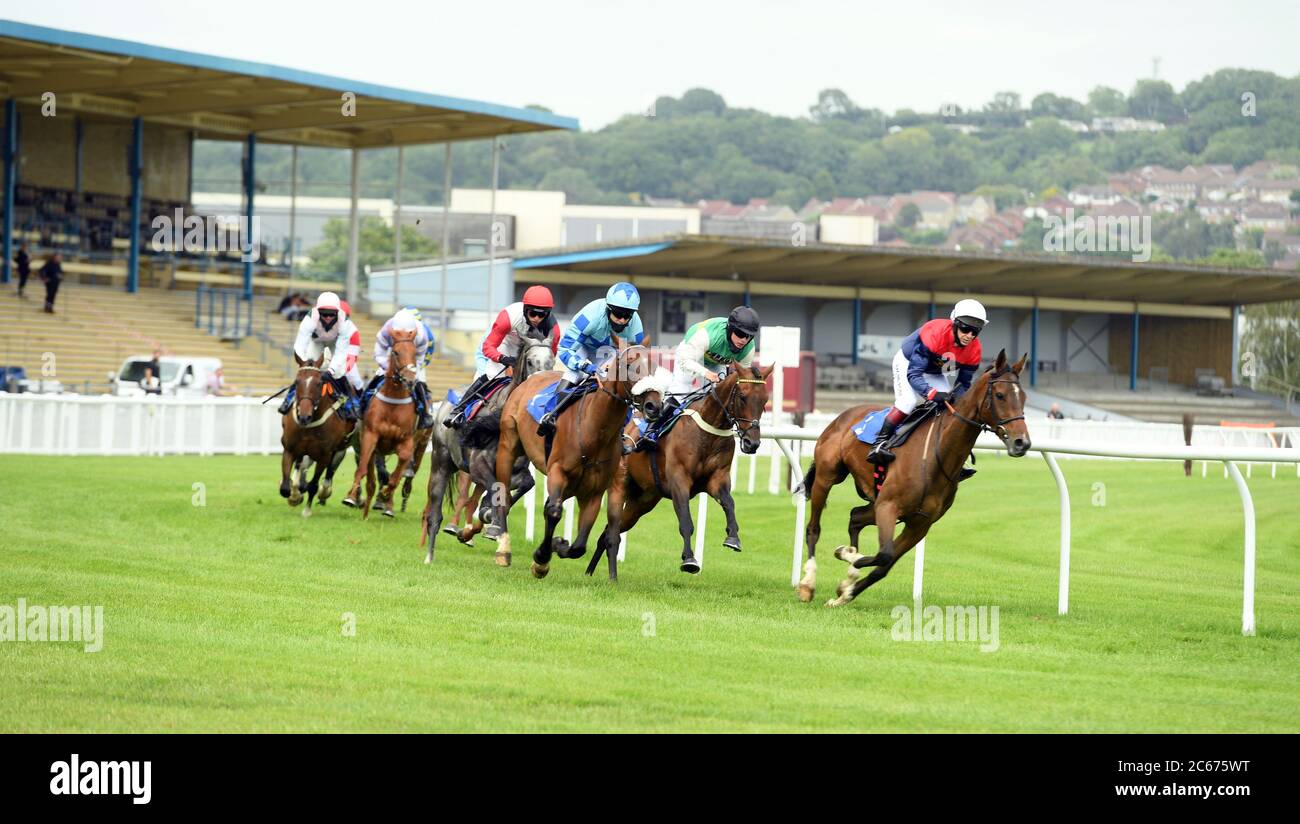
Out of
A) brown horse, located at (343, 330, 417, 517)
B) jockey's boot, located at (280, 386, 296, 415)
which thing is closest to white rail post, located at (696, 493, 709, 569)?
brown horse, located at (343, 330, 417, 517)

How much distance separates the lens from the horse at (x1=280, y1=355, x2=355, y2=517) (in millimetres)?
15781

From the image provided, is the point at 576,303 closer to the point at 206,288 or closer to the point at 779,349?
the point at 206,288

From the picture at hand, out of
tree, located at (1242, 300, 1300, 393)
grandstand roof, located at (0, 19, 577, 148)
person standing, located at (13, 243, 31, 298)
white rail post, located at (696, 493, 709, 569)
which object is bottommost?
white rail post, located at (696, 493, 709, 569)

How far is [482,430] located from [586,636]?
4.50 meters

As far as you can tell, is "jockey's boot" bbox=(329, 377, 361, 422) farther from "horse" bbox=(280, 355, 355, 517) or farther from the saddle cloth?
the saddle cloth

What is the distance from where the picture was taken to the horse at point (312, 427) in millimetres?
15781

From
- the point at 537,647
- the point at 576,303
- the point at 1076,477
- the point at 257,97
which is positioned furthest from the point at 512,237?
the point at 537,647

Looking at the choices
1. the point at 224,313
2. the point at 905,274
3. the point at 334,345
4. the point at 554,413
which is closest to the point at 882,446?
the point at 554,413

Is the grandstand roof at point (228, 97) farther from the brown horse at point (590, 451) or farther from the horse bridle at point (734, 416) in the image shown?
the horse bridle at point (734, 416)

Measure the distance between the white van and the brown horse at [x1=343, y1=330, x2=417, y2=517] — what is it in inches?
625

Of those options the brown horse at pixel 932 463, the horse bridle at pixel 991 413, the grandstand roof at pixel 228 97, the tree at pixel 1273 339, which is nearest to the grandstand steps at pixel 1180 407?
the tree at pixel 1273 339

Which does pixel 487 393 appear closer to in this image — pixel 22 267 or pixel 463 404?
pixel 463 404

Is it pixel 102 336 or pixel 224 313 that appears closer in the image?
pixel 102 336

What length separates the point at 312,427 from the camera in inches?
626
